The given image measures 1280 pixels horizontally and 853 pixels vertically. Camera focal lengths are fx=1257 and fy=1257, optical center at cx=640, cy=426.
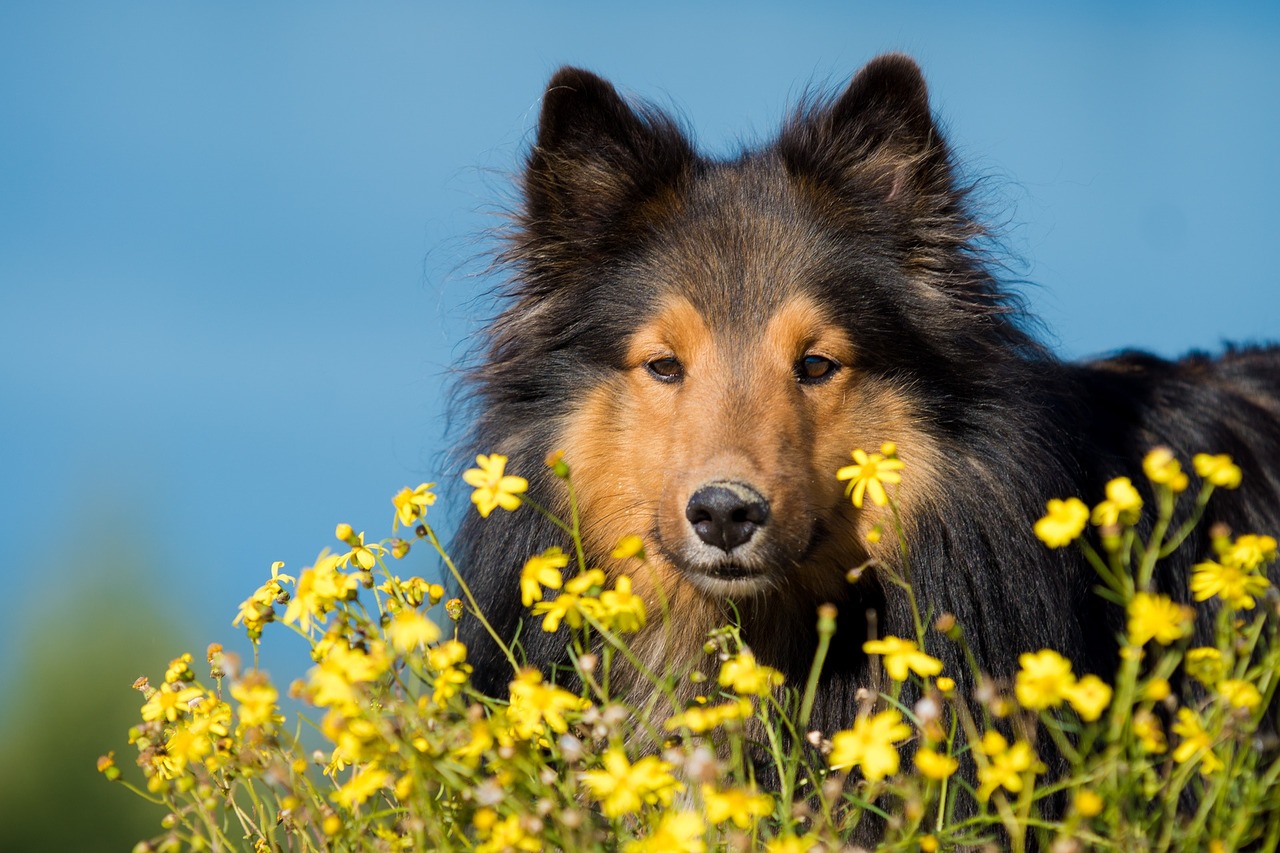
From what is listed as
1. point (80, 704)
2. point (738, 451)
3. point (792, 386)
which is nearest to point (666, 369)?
point (792, 386)

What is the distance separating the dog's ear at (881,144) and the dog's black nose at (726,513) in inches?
50.6

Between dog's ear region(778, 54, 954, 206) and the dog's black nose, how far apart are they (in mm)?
1285

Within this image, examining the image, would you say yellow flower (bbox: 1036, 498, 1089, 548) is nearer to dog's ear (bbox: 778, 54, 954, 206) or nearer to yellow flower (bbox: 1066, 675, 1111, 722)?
yellow flower (bbox: 1066, 675, 1111, 722)

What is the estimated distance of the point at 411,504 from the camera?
8.54 ft

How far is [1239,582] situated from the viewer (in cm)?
216

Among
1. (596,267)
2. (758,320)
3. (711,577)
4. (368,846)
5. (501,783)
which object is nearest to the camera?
(501,783)

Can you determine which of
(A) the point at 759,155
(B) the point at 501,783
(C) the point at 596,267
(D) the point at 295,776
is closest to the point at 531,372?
(C) the point at 596,267

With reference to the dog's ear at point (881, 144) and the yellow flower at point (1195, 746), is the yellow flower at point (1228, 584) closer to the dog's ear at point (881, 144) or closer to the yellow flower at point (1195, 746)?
the yellow flower at point (1195, 746)

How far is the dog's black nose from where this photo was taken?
318 cm

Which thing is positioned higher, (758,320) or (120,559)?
(758,320)

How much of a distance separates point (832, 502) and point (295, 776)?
162 centimetres

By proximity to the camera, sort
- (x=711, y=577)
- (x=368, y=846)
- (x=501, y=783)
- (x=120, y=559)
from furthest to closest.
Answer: (x=120, y=559) → (x=711, y=577) → (x=368, y=846) → (x=501, y=783)

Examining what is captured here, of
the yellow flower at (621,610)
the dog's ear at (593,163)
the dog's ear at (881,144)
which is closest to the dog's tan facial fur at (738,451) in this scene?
the dog's ear at (593,163)

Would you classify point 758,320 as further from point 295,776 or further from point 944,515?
point 295,776
